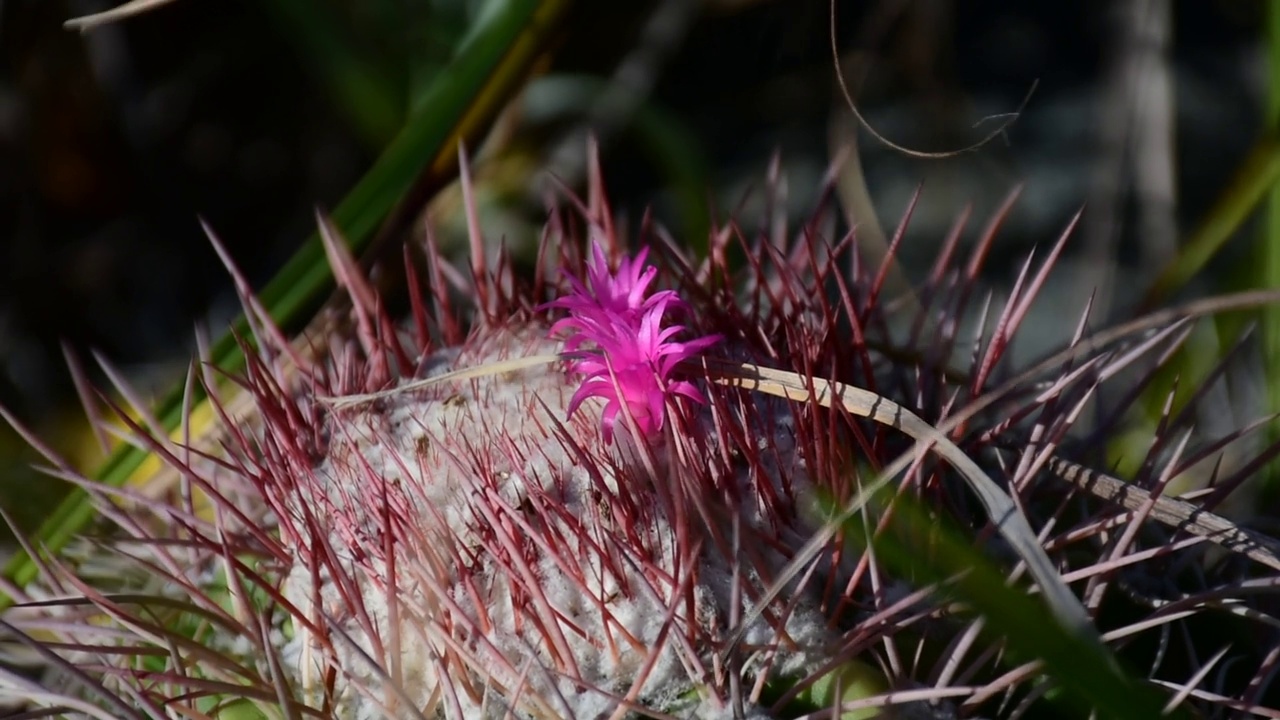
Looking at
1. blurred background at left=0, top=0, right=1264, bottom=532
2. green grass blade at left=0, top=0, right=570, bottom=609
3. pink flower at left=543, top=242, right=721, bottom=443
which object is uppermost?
blurred background at left=0, top=0, right=1264, bottom=532

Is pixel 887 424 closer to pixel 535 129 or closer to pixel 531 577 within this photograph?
pixel 531 577

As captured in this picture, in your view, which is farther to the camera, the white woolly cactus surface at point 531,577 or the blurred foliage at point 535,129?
the blurred foliage at point 535,129

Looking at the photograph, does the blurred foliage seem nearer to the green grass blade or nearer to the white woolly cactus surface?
the green grass blade

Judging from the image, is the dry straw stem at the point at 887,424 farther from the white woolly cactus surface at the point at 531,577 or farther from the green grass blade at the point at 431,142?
the green grass blade at the point at 431,142

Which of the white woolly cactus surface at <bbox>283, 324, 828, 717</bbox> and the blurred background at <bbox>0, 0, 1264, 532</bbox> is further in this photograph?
the blurred background at <bbox>0, 0, 1264, 532</bbox>

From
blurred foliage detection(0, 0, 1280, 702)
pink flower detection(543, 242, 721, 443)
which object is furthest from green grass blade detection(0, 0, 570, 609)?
pink flower detection(543, 242, 721, 443)

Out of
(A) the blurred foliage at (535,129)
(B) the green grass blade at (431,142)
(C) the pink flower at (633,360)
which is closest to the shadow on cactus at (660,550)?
(C) the pink flower at (633,360)

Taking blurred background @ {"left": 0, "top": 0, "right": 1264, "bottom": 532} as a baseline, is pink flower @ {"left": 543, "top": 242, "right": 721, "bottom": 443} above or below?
below

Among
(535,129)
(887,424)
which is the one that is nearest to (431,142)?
(535,129)
